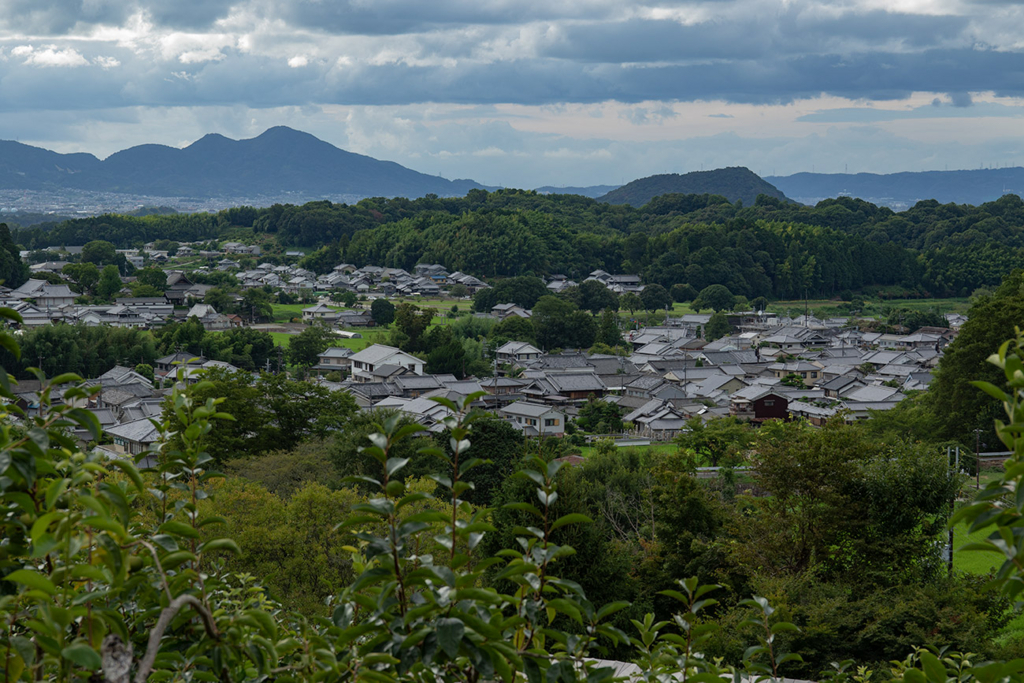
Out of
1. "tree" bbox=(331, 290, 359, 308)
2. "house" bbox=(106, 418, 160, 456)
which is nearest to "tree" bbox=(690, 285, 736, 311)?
"tree" bbox=(331, 290, 359, 308)

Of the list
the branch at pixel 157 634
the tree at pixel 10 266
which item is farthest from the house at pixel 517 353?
the branch at pixel 157 634

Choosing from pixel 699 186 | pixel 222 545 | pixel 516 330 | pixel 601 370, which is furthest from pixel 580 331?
pixel 699 186

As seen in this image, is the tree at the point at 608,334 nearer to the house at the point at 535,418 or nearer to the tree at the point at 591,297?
the tree at the point at 591,297

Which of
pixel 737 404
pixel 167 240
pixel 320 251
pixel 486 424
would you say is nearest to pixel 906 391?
pixel 737 404

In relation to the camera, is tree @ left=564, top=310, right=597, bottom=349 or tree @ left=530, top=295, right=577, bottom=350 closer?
tree @ left=530, top=295, right=577, bottom=350

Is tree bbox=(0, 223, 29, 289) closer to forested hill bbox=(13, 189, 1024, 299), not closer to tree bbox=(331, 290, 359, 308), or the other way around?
tree bbox=(331, 290, 359, 308)

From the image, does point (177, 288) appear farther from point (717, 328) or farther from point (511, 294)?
point (717, 328)
